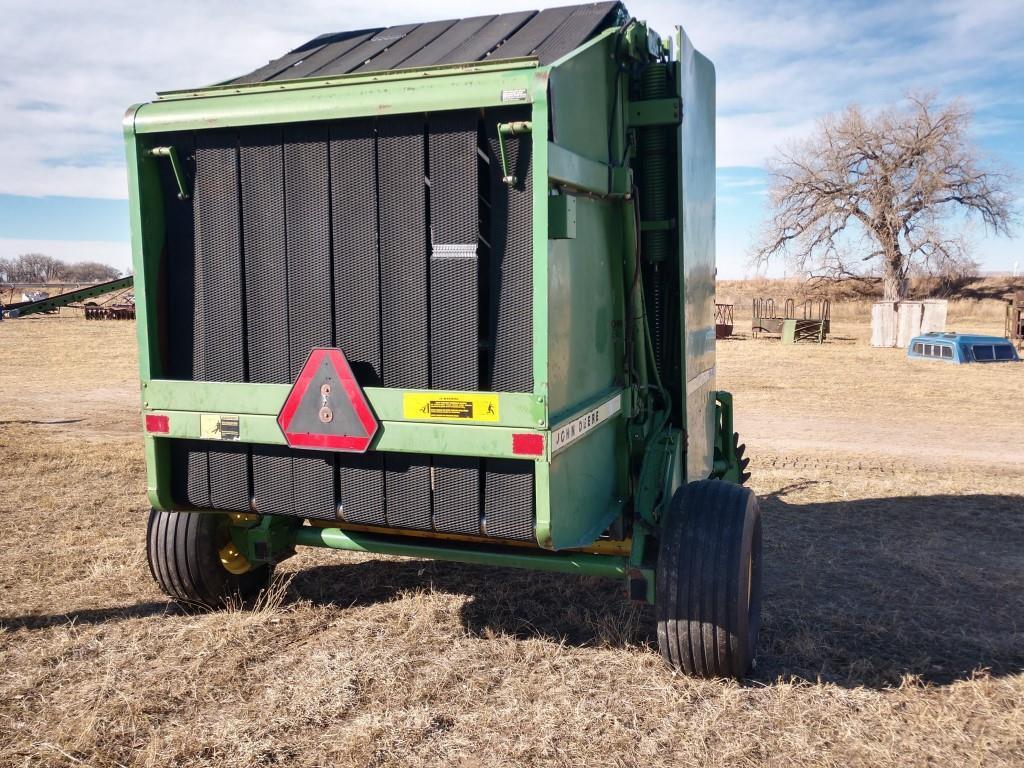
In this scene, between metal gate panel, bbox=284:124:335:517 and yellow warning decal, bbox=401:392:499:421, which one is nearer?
yellow warning decal, bbox=401:392:499:421

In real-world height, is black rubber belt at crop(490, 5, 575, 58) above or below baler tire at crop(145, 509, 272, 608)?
above

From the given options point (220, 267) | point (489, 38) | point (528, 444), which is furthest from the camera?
point (489, 38)

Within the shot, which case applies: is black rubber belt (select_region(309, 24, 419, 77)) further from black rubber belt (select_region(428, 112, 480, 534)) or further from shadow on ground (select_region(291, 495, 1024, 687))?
shadow on ground (select_region(291, 495, 1024, 687))

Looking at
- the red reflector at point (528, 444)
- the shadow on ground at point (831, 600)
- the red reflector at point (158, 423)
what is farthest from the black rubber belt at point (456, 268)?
the shadow on ground at point (831, 600)

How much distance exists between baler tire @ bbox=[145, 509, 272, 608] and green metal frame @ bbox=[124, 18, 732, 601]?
20 cm

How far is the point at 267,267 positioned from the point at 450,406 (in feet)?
3.38

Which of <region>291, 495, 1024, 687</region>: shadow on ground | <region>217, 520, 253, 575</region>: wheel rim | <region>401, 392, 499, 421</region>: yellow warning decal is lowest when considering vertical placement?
<region>291, 495, 1024, 687</region>: shadow on ground

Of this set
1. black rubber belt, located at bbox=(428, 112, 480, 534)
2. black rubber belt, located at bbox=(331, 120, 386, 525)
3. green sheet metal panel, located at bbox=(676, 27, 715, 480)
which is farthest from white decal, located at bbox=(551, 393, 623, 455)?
black rubber belt, located at bbox=(331, 120, 386, 525)

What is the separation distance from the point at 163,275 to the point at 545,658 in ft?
8.16

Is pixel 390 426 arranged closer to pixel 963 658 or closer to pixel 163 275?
pixel 163 275

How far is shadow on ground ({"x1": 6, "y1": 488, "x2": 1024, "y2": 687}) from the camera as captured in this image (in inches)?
170

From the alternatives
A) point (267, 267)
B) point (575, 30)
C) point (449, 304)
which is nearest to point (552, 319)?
point (449, 304)

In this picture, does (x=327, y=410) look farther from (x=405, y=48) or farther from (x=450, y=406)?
(x=405, y=48)

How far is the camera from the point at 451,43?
4195mm
